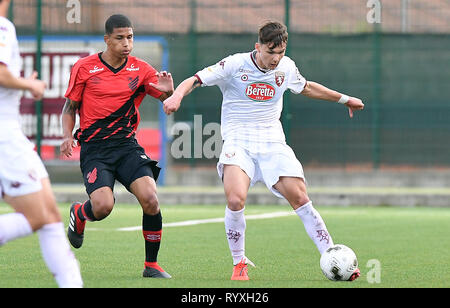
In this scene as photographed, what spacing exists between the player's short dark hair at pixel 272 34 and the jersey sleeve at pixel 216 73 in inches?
15.2

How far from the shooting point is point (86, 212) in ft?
28.8

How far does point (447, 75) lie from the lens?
1916 cm

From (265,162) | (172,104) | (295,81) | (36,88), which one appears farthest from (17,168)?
(295,81)

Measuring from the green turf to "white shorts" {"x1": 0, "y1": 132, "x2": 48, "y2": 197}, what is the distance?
1.51 meters

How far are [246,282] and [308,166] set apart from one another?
1187cm

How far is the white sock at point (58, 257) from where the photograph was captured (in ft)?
19.5

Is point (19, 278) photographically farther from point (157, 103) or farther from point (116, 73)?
point (157, 103)

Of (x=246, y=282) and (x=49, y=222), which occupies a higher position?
(x=49, y=222)

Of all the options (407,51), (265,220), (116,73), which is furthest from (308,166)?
(116,73)

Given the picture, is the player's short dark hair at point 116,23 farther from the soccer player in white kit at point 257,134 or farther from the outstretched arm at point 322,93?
the outstretched arm at point 322,93

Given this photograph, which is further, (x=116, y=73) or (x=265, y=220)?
(x=265, y=220)

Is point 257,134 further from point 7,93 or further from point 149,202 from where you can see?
point 7,93

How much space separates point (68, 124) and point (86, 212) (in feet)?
2.51
